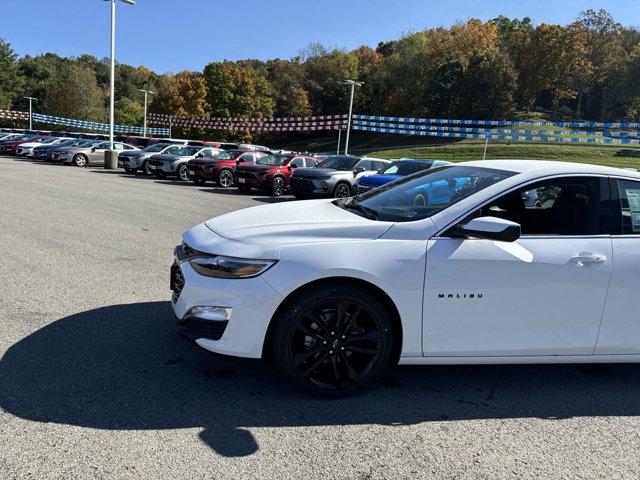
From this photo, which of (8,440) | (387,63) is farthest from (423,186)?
(387,63)

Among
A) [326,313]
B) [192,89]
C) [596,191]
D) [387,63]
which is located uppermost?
[387,63]

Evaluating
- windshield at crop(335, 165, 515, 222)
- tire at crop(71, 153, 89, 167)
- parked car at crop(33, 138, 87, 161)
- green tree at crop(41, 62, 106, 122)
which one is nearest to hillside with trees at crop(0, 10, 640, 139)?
green tree at crop(41, 62, 106, 122)

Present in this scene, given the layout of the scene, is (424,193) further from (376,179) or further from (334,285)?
(376,179)

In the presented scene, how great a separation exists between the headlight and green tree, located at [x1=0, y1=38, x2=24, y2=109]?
3630 inches

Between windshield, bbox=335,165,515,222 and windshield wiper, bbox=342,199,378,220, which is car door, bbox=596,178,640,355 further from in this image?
windshield wiper, bbox=342,199,378,220

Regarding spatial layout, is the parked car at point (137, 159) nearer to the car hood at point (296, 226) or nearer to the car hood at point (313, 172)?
the car hood at point (313, 172)

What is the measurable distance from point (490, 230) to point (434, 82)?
68265mm

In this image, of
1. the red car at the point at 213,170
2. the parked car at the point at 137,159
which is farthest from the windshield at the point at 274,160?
the parked car at the point at 137,159

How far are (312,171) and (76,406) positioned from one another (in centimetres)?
1375

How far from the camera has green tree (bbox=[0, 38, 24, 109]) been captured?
82.7 metres

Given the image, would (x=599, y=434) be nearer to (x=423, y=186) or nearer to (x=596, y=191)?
(x=596, y=191)

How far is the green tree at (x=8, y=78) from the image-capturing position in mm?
82650

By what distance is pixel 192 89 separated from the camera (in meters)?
72.5

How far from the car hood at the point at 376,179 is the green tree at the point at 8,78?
273 ft
